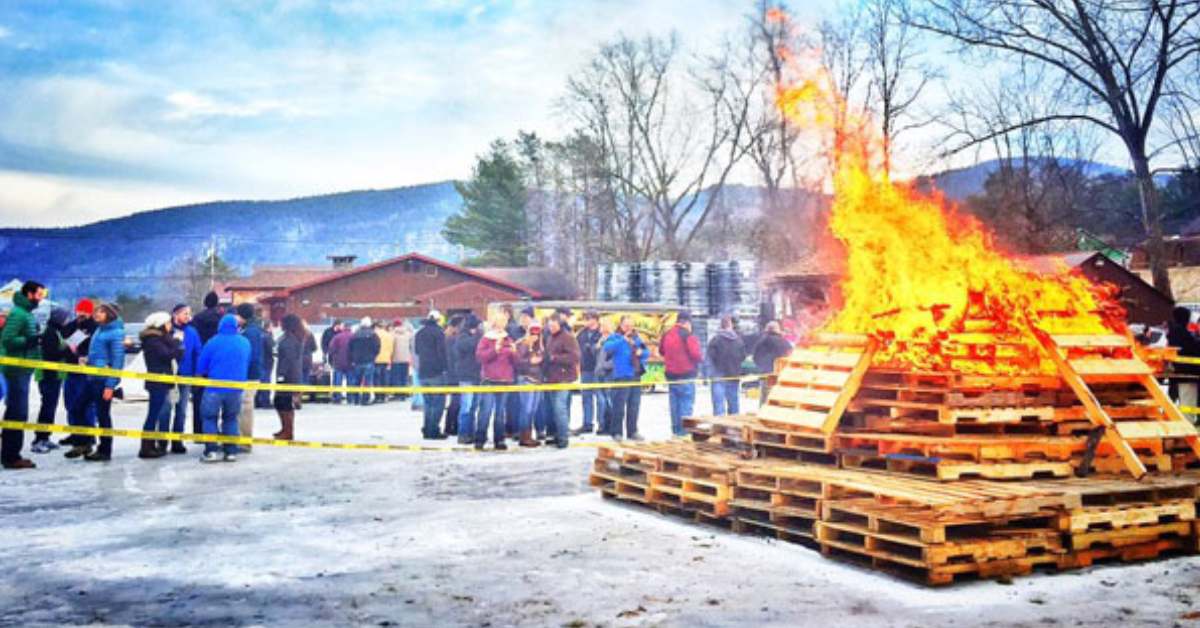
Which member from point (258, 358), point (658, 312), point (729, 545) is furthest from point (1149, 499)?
point (658, 312)

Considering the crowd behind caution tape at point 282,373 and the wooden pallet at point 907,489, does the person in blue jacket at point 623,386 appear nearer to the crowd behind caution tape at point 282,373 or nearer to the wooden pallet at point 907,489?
the crowd behind caution tape at point 282,373

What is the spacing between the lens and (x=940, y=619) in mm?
5406

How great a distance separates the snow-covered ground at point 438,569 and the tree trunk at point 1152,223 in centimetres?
1636

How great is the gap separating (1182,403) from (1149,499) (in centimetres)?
989

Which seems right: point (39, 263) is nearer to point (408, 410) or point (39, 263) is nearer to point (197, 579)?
point (408, 410)

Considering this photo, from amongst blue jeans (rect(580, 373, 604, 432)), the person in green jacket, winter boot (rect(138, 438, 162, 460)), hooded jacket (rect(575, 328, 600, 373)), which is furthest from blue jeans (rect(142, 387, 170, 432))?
hooded jacket (rect(575, 328, 600, 373))

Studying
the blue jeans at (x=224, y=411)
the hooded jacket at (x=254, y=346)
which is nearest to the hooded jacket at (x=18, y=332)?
the blue jeans at (x=224, y=411)

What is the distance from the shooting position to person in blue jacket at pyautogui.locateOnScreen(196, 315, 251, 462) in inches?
473

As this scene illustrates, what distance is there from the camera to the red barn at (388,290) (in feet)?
178

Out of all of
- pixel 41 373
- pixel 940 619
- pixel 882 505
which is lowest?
pixel 940 619

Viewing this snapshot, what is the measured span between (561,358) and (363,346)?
8.79 meters

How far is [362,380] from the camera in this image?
854 inches

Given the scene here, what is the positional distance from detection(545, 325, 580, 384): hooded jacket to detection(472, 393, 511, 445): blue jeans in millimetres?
796

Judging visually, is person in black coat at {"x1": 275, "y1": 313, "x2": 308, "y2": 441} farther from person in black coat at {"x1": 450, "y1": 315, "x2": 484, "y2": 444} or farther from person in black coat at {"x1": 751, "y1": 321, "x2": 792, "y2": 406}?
person in black coat at {"x1": 751, "y1": 321, "x2": 792, "y2": 406}
